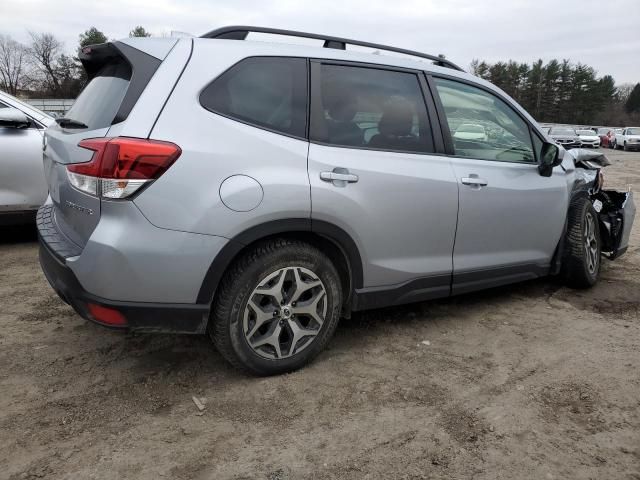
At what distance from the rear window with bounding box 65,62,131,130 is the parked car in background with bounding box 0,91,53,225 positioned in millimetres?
2406

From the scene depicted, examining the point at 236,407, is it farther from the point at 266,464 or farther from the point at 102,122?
the point at 102,122

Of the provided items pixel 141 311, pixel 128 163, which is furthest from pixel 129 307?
pixel 128 163

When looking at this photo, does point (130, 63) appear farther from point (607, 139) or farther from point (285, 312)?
point (607, 139)

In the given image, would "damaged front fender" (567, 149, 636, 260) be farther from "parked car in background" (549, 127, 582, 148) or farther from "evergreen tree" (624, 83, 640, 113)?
"evergreen tree" (624, 83, 640, 113)

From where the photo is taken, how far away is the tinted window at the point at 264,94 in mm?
2451

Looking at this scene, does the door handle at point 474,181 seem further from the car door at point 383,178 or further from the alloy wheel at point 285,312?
the alloy wheel at point 285,312

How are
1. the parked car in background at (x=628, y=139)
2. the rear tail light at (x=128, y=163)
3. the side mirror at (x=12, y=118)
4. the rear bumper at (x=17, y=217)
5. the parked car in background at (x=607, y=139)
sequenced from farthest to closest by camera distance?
the parked car in background at (x=607, y=139)
the parked car in background at (x=628, y=139)
the rear bumper at (x=17, y=217)
the side mirror at (x=12, y=118)
the rear tail light at (x=128, y=163)

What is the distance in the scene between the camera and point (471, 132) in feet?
11.2

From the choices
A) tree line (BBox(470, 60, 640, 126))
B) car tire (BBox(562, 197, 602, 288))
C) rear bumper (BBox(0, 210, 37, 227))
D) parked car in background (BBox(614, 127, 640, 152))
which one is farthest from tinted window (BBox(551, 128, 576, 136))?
tree line (BBox(470, 60, 640, 126))

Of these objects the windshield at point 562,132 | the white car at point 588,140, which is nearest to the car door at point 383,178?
Answer: the windshield at point 562,132

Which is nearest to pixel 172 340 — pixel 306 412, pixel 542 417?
pixel 306 412

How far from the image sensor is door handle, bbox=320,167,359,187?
2.61m

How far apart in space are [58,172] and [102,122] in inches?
16.6

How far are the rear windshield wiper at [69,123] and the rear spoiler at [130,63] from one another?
0.37m
